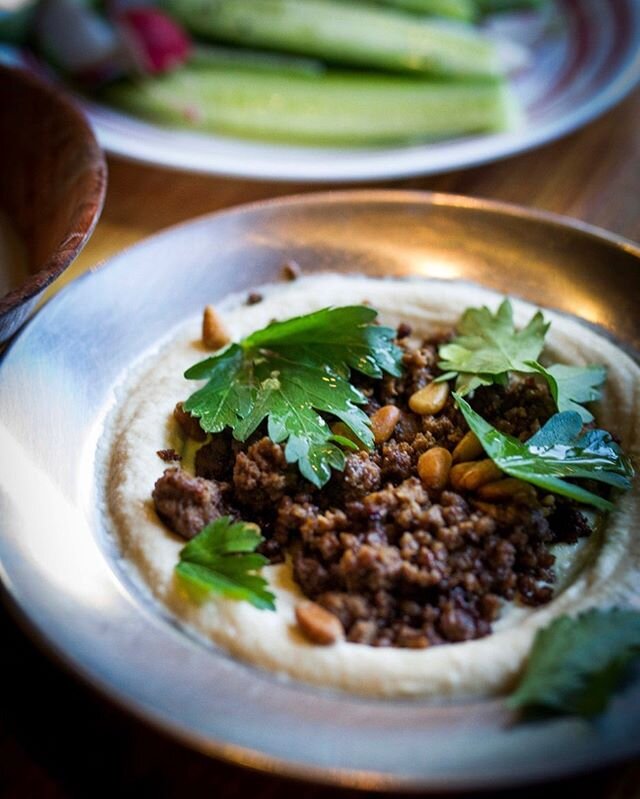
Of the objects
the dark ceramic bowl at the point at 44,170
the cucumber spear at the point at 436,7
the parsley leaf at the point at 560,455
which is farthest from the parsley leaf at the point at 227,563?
the cucumber spear at the point at 436,7

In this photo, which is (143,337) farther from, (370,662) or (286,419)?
(370,662)

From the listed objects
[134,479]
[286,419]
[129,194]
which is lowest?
[129,194]

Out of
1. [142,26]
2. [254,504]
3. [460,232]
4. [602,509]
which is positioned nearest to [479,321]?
[460,232]

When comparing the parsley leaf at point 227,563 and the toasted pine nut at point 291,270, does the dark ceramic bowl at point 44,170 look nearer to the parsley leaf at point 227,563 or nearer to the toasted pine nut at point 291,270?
the toasted pine nut at point 291,270

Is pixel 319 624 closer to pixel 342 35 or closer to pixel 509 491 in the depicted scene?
pixel 509 491

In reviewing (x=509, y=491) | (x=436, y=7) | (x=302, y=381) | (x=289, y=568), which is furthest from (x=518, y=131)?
(x=289, y=568)
